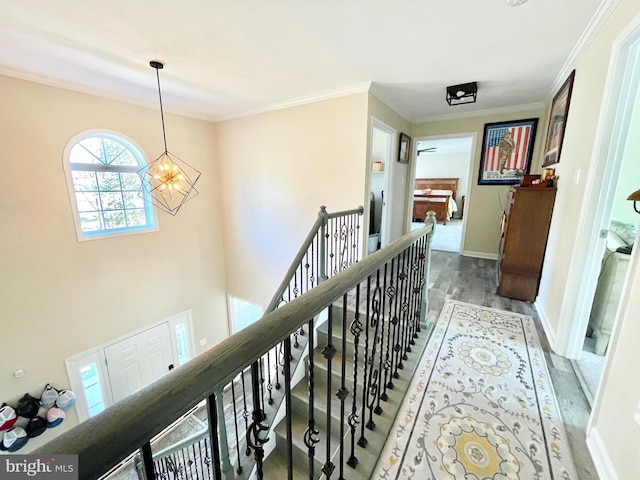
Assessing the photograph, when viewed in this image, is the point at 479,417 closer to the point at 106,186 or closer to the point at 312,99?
the point at 312,99

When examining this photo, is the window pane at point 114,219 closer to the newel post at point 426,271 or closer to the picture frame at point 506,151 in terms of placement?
the newel post at point 426,271

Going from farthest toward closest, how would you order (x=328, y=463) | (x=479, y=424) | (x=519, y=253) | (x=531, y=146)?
(x=531, y=146)
(x=519, y=253)
(x=479, y=424)
(x=328, y=463)

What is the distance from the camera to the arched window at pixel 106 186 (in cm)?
343

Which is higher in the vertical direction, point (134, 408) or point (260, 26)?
point (260, 26)

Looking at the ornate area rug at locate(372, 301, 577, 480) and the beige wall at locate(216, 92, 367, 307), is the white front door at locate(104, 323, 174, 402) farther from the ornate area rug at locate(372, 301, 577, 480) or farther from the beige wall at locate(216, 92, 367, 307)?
the ornate area rug at locate(372, 301, 577, 480)

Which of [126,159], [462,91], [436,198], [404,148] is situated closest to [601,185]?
[462,91]

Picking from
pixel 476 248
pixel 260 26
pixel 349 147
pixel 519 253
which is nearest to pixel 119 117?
pixel 260 26

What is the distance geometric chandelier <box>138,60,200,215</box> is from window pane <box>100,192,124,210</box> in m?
0.35

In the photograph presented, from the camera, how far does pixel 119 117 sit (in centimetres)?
364

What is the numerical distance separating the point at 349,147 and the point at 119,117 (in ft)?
10.5

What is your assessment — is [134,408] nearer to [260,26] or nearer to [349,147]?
[260,26]

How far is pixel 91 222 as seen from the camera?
142 inches

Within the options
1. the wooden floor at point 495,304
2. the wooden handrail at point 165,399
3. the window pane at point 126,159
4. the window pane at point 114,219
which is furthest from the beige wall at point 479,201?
the window pane at point 114,219

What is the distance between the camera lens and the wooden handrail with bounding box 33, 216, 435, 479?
0.36m
